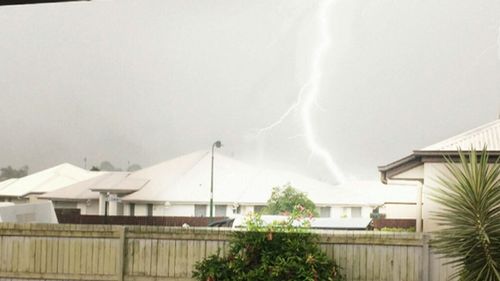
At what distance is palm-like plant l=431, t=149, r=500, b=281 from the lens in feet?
12.9

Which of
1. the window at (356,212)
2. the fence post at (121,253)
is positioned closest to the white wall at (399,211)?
the window at (356,212)

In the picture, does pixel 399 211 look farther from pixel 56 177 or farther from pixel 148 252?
pixel 56 177

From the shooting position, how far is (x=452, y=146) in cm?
430

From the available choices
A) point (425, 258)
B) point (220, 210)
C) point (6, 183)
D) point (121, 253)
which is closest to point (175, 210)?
point (220, 210)

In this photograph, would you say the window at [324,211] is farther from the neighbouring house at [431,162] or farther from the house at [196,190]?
the neighbouring house at [431,162]

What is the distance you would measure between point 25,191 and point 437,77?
3.17m

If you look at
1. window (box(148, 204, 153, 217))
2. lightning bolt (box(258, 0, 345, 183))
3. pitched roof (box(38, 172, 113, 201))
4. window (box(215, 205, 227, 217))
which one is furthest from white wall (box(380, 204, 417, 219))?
pitched roof (box(38, 172, 113, 201))

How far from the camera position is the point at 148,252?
15.6 feet

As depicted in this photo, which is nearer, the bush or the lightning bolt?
the bush

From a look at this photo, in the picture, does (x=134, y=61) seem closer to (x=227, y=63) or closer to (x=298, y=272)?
(x=227, y=63)

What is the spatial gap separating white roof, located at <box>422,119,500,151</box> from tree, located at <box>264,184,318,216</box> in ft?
3.28

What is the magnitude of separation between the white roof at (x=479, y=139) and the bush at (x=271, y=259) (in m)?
1.10

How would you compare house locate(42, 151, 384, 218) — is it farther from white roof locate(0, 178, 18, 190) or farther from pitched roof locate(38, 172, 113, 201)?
white roof locate(0, 178, 18, 190)

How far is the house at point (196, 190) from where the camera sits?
4.64 meters
